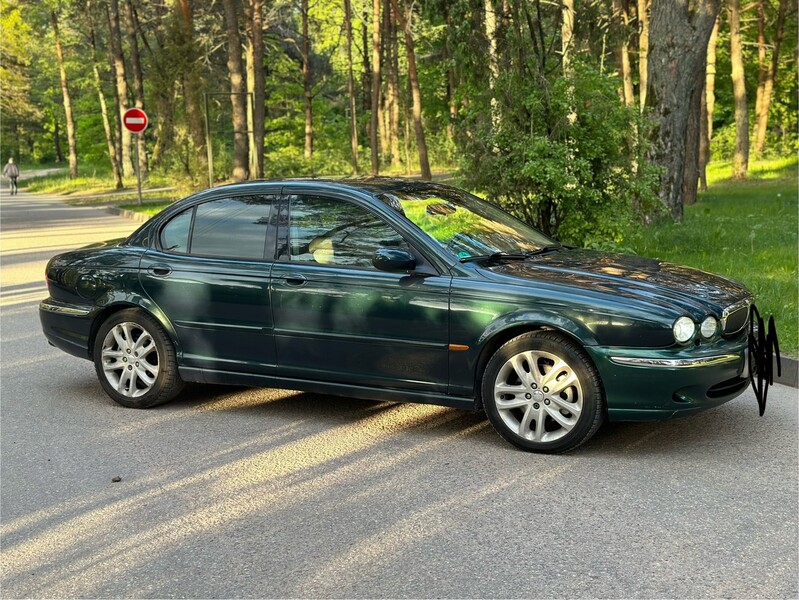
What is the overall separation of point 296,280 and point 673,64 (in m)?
10.9

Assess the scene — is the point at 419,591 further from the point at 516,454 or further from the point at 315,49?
the point at 315,49

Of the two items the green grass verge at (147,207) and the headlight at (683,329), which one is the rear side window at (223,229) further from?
the green grass verge at (147,207)

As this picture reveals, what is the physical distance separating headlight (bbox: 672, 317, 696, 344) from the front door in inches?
51.7

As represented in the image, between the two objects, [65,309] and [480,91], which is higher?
[480,91]

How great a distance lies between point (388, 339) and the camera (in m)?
5.89

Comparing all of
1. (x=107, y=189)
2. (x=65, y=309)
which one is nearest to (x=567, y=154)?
(x=65, y=309)

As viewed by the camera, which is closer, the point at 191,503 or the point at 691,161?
the point at 191,503

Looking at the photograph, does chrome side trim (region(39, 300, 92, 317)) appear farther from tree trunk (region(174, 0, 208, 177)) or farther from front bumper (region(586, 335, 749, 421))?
tree trunk (region(174, 0, 208, 177))

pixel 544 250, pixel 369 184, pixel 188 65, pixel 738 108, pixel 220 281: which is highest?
pixel 188 65

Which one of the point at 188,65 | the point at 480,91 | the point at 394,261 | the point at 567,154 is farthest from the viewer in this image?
the point at 188,65

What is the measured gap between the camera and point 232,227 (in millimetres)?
6633

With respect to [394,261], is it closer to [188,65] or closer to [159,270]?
[159,270]

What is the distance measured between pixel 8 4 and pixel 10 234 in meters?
26.3

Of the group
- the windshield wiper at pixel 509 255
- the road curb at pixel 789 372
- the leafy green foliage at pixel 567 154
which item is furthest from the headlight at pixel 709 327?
the leafy green foliage at pixel 567 154
